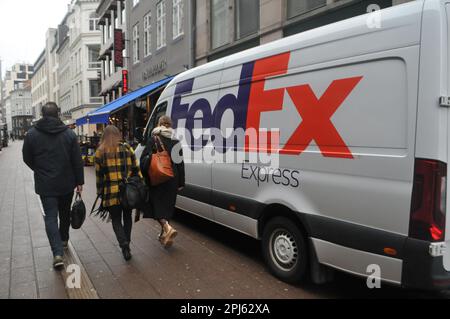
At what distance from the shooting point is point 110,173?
4.84 meters

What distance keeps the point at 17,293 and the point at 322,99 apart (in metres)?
3.45

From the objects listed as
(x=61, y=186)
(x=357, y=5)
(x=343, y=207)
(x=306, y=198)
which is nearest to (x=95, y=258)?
(x=61, y=186)

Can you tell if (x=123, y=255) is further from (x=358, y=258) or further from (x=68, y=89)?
(x=68, y=89)

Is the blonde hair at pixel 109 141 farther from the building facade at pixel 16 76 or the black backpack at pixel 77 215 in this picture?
the building facade at pixel 16 76

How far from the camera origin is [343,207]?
136 inches

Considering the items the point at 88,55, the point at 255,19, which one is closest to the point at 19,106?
the point at 88,55

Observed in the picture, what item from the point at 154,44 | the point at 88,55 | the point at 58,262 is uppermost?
the point at 88,55

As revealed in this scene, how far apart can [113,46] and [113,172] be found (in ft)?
78.0

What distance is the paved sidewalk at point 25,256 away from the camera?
4.00 m

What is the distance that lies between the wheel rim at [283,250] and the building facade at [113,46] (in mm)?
21331

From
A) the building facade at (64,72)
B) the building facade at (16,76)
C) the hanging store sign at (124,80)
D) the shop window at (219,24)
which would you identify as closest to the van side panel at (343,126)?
the shop window at (219,24)

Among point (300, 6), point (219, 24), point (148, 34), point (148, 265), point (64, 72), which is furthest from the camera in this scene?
point (64, 72)

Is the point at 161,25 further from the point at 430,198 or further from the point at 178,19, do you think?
the point at 430,198

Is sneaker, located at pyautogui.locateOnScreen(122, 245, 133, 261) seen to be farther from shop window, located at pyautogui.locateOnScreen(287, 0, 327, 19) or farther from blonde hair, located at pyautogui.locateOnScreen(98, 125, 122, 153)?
shop window, located at pyautogui.locateOnScreen(287, 0, 327, 19)
